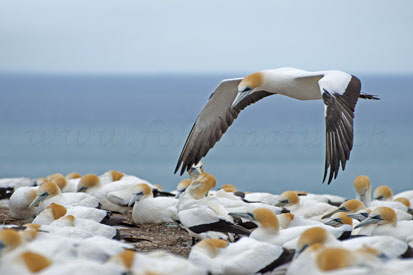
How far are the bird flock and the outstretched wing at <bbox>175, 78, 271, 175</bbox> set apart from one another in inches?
6.8

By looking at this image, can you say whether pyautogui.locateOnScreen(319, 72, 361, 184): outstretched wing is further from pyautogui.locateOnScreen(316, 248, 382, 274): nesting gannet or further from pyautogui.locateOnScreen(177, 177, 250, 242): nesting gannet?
pyautogui.locateOnScreen(316, 248, 382, 274): nesting gannet

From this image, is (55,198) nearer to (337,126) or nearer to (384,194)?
(337,126)

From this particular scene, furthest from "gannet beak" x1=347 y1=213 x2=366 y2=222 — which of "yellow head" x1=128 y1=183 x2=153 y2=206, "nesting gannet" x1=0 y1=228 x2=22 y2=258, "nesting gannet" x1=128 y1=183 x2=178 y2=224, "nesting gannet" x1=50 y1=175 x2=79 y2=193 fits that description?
"nesting gannet" x1=50 y1=175 x2=79 y2=193

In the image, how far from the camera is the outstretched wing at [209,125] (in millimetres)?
8050

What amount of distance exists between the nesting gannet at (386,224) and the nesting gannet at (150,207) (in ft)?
6.84

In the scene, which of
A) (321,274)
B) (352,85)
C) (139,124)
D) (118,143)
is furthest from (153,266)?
(139,124)

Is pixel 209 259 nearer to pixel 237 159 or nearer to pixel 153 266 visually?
pixel 153 266

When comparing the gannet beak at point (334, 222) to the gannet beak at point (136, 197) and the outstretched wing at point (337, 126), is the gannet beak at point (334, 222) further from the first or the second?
the gannet beak at point (136, 197)

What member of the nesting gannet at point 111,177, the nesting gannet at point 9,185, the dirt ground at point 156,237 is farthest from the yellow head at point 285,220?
the nesting gannet at point 9,185

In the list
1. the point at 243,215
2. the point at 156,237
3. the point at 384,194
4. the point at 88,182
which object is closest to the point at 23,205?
the point at 88,182

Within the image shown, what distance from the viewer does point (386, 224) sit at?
18.3 ft

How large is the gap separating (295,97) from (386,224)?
2.47 metres

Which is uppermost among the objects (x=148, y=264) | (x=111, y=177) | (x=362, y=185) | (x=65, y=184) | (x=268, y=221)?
(x=148, y=264)

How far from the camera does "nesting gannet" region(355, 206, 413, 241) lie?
18.0 ft
